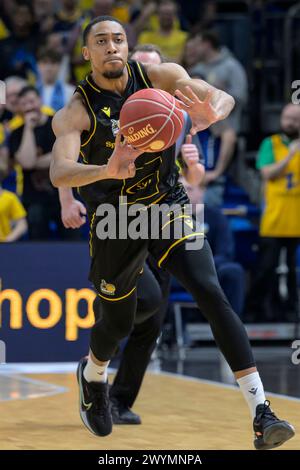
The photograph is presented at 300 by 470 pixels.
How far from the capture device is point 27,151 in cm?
1066

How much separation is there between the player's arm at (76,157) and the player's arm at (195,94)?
0.46 meters

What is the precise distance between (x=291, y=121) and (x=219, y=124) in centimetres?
132

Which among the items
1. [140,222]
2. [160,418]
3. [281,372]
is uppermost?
[140,222]

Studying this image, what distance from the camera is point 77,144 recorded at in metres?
5.52

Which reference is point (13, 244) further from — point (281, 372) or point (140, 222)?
point (140, 222)

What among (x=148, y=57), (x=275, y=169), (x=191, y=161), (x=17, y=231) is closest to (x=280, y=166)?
(x=275, y=169)

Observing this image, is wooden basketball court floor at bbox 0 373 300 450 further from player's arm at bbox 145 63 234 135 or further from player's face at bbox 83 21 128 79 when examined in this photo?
player's face at bbox 83 21 128 79

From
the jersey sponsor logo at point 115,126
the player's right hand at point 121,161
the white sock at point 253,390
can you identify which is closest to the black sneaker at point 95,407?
the white sock at point 253,390

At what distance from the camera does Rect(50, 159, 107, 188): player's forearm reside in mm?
5133

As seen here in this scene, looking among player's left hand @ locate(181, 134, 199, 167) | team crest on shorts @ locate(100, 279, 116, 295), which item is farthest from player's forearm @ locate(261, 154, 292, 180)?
team crest on shorts @ locate(100, 279, 116, 295)

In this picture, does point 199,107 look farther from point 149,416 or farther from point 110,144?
point 149,416

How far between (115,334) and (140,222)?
2.16 ft

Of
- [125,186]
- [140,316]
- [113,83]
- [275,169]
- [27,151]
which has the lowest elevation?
[140,316]
